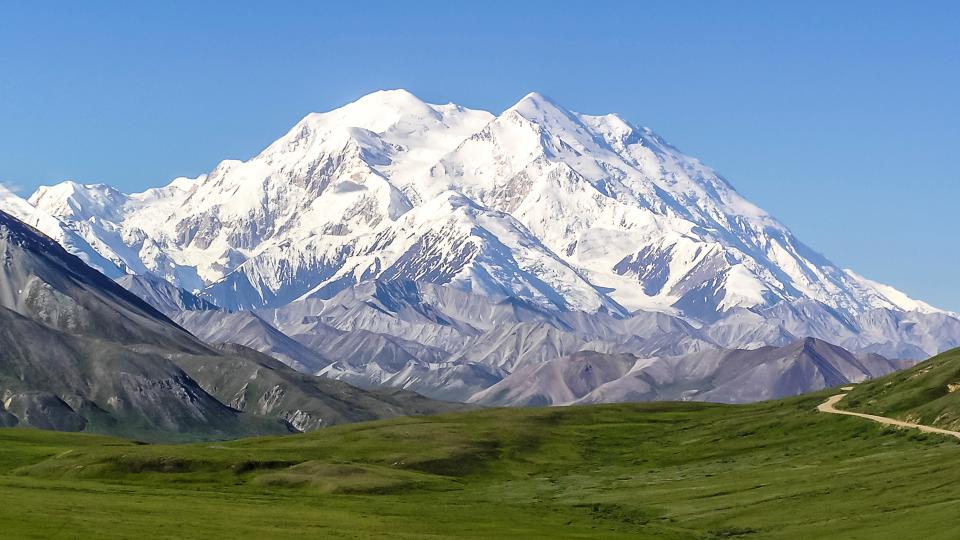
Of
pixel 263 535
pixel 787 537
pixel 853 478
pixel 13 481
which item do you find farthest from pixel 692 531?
pixel 13 481

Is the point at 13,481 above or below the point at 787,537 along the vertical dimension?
above

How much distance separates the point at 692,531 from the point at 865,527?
21101mm

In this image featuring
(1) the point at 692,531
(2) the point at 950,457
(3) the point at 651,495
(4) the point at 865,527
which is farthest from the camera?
(3) the point at 651,495

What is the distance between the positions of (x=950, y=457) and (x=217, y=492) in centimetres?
8420

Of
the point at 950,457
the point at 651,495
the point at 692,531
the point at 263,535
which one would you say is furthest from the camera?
the point at 651,495

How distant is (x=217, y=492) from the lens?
18475cm

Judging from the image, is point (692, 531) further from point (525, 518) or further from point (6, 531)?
point (6, 531)

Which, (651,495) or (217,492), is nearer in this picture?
(217,492)

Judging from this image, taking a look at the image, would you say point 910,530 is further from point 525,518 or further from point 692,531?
point 525,518

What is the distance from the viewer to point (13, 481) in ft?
561

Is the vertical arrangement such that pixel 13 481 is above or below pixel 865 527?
above

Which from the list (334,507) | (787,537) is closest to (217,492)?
(334,507)

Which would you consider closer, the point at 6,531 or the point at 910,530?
the point at 6,531

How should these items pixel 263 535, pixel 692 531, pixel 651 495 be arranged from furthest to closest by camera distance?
pixel 651 495 < pixel 692 531 < pixel 263 535
